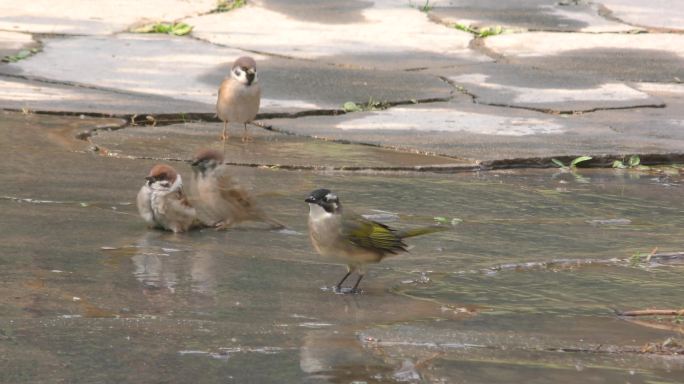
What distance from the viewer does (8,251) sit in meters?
5.38

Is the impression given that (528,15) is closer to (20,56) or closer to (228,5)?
(228,5)

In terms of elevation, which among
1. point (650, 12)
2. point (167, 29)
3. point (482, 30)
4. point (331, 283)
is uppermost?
point (650, 12)

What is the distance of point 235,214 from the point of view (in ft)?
20.8

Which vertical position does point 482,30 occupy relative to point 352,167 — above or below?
above

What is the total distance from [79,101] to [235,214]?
3366mm

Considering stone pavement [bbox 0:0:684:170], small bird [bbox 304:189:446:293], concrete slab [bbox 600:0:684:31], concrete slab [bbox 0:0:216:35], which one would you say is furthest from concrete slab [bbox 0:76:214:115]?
concrete slab [bbox 600:0:684:31]

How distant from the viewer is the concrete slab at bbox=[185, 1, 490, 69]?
12.0 metres

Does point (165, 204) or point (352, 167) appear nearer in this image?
point (165, 204)

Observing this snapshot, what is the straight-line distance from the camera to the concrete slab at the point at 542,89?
10.2 meters

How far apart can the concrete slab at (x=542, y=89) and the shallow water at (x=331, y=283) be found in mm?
2446

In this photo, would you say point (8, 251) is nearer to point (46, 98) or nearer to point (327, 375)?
point (327, 375)

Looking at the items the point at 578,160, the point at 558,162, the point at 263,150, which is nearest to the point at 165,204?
the point at 263,150

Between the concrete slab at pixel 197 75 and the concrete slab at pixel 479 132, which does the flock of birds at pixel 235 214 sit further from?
the concrete slab at pixel 197 75

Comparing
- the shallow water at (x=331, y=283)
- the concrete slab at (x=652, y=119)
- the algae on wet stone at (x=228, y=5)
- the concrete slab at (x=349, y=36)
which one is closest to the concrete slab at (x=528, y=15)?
the concrete slab at (x=349, y=36)
